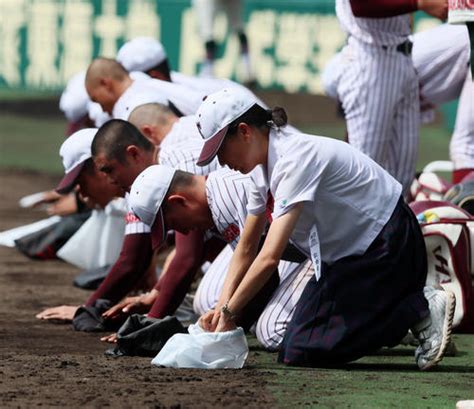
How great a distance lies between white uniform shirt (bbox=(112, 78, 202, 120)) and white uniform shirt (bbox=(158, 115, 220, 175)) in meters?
0.74

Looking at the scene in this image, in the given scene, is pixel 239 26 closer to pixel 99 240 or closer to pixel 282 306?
pixel 99 240

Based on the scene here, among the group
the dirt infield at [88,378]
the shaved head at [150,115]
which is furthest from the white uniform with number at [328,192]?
the shaved head at [150,115]

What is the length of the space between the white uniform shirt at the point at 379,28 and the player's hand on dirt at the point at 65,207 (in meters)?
2.40

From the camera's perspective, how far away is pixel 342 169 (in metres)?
5.32

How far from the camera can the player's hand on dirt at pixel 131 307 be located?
20.8ft

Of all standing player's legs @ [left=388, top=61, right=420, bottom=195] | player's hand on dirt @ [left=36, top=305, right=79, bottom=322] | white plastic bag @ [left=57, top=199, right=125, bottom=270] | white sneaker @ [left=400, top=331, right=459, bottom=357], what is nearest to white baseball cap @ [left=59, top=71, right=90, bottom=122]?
white plastic bag @ [left=57, top=199, right=125, bottom=270]

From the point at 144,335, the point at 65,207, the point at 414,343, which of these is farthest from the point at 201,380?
the point at 65,207

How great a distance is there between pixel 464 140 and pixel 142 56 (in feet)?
7.25

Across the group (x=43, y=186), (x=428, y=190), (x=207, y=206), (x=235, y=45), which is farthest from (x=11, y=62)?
(x=207, y=206)

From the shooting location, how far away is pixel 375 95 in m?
7.68

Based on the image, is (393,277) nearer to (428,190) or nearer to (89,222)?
(428,190)

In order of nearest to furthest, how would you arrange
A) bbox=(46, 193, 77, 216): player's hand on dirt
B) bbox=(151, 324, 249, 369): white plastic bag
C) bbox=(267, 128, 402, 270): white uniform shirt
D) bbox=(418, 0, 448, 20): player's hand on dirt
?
bbox=(267, 128, 402, 270): white uniform shirt → bbox=(151, 324, 249, 369): white plastic bag → bbox=(418, 0, 448, 20): player's hand on dirt → bbox=(46, 193, 77, 216): player's hand on dirt

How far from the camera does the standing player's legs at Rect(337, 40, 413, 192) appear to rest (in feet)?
25.1

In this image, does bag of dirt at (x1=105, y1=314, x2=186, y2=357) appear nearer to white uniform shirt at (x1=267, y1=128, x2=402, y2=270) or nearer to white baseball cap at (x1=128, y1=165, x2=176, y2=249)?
white baseball cap at (x1=128, y1=165, x2=176, y2=249)
